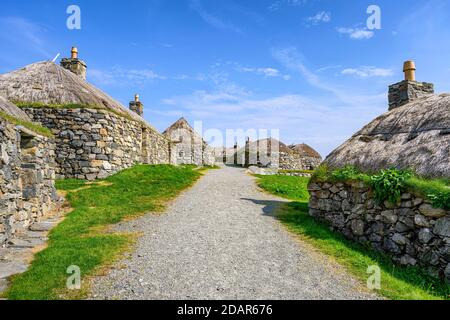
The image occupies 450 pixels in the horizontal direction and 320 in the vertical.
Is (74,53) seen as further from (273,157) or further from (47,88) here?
(273,157)

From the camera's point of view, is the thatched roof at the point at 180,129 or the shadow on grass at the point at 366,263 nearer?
the shadow on grass at the point at 366,263

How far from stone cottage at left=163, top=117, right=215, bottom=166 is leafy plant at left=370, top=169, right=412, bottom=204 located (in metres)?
25.3

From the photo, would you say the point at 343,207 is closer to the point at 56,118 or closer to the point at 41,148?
the point at 41,148

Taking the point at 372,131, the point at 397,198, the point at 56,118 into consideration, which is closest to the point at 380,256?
the point at 397,198

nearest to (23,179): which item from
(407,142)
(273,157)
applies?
(407,142)

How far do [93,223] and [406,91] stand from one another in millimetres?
12105

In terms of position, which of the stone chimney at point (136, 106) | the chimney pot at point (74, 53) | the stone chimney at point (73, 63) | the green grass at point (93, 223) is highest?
the chimney pot at point (74, 53)

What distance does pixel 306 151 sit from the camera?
139 ft

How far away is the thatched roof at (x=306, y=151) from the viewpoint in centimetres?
4188

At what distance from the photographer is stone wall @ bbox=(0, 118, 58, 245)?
7926mm

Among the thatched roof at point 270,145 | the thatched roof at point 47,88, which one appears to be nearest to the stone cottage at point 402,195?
the thatched roof at point 47,88

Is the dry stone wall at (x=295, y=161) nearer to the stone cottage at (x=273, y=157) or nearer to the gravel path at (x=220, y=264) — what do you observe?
the stone cottage at (x=273, y=157)

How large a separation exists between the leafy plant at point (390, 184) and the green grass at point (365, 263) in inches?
54.9
